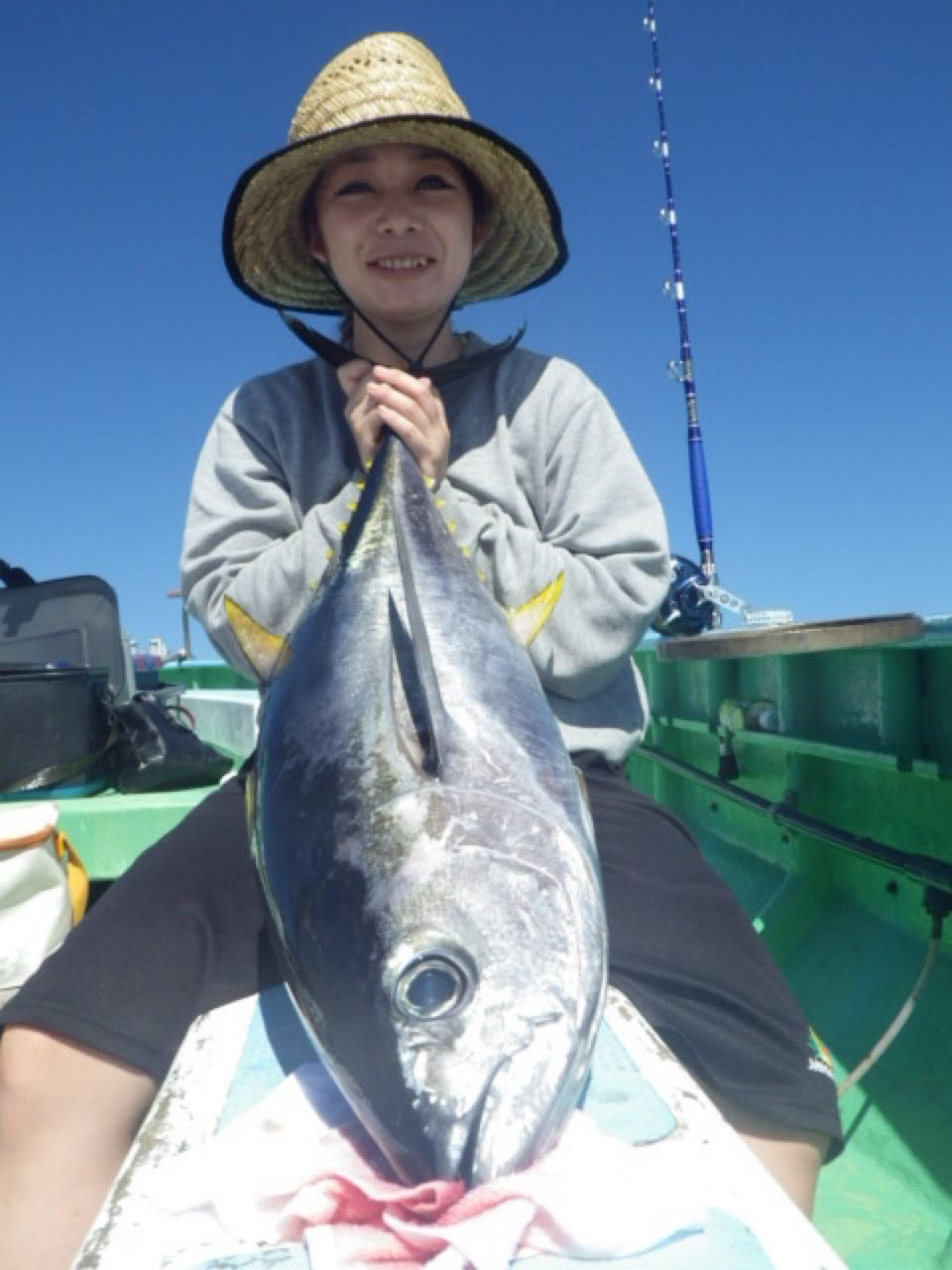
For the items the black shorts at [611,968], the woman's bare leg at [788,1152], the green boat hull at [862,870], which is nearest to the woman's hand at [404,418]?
the black shorts at [611,968]

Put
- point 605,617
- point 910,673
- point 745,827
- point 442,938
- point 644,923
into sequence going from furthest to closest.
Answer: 1. point 745,827
2. point 910,673
3. point 605,617
4. point 644,923
5. point 442,938

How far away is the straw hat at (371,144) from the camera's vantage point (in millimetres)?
1872

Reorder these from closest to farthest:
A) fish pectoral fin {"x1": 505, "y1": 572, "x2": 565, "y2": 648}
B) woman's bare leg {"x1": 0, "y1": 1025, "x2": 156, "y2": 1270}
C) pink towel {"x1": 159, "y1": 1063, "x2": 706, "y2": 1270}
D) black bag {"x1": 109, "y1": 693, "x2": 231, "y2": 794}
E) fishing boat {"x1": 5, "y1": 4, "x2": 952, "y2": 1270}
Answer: pink towel {"x1": 159, "y1": 1063, "x2": 706, "y2": 1270} < fishing boat {"x1": 5, "y1": 4, "x2": 952, "y2": 1270} < woman's bare leg {"x1": 0, "y1": 1025, "x2": 156, "y2": 1270} < fish pectoral fin {"x1": 505, "y1": 572, "x2": 565, "y2": 648} < black bag {"x1": 109, "y1": 693, "x2": 231, "y2": 794}

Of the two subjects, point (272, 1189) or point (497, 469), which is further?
point (497, 469)

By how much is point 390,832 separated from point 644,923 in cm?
55

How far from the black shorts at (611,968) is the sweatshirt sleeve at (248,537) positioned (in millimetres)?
465

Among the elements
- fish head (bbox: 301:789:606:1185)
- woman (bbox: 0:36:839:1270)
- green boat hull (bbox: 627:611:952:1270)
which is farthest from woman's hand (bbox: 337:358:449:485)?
green boat hull (bbox: 627:611:952:1270)

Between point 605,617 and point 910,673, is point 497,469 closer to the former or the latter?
point 605,617

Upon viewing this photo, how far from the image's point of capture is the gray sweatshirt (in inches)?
67.2

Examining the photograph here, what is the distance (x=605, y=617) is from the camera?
5.51ft

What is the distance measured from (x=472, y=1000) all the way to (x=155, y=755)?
2.71m

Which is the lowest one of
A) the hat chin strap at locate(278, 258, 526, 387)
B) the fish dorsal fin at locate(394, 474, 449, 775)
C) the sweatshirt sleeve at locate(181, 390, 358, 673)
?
the fish dorsal fin at locate(394, 474, 449, 775)

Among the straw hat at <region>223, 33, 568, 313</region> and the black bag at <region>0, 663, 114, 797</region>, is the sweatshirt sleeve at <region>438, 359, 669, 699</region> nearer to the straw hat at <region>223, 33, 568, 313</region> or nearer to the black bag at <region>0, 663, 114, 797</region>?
the straw hat at <region>223, 33, 568, 313</region>

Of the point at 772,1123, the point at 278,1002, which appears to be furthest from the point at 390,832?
the point at 772,1123
